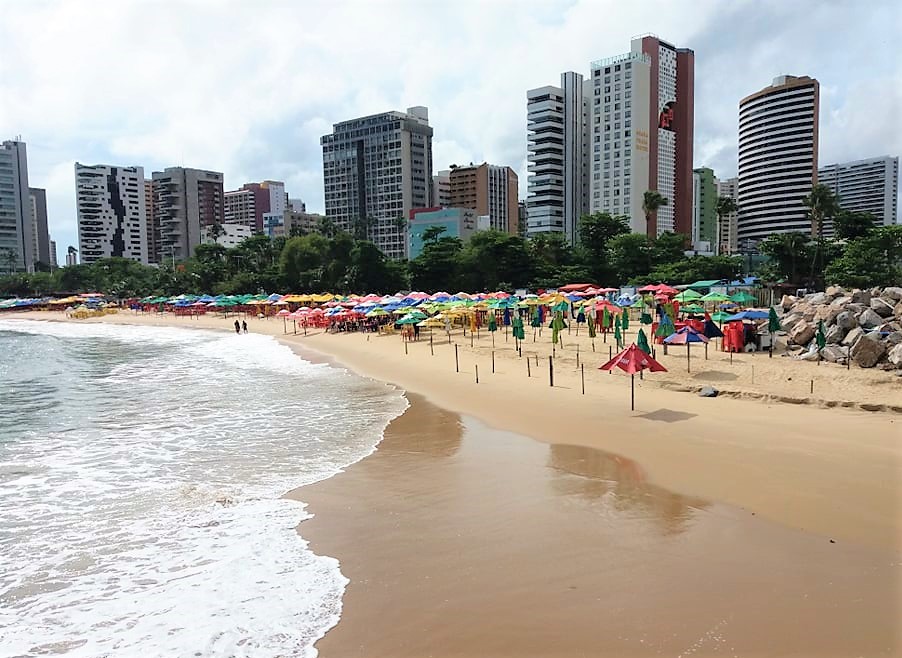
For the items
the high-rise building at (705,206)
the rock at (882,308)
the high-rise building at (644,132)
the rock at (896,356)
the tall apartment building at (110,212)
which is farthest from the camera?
the tall apartment building at (110,212)

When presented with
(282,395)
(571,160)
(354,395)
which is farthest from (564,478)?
(571,160)

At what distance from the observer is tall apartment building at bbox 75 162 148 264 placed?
13600cm

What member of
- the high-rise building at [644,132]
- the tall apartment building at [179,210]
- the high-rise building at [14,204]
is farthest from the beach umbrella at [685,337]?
the high-rise building at [14,204]

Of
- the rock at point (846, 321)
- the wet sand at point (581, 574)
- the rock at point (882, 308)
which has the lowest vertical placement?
the wet sand at point (581, 574)

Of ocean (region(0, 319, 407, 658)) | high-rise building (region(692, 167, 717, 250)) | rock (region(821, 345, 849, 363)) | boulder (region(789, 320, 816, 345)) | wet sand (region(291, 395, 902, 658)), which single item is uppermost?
high-rise building (region(692, 167, 717, 250))

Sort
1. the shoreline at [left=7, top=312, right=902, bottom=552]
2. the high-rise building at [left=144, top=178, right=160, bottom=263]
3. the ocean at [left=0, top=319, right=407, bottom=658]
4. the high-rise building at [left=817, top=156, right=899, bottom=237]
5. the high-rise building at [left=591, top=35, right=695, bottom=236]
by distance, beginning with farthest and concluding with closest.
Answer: the high-rise building at [left=144, top=178, right=160, bottom=263], the high-rise building at [left=817, top=156, right=899, bottom=237], the high-rise building at [left=591, top=35, right=695, bottom=236], the shoreline at [left=7, top=312, right=902, bottom=552], the ocean at [left=0, top=319, right=407, bottom=658]

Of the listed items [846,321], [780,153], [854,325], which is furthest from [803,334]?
[780,153]

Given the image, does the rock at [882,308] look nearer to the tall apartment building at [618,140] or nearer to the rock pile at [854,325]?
the rock pile at [854,325]

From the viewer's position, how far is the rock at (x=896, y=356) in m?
16.8

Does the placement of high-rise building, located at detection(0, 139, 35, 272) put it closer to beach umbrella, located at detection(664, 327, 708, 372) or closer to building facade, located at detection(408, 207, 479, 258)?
building facade, located at detection(408, 207, 479, 258)

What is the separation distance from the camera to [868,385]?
15.6 m

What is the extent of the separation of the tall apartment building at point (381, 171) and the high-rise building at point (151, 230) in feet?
170

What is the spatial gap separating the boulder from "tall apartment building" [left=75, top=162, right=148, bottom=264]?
457ft

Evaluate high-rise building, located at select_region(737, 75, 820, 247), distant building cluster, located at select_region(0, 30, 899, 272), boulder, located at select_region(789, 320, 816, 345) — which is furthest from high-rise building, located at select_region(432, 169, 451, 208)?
boulder, located at select_region(789, 320, 816, 345)
